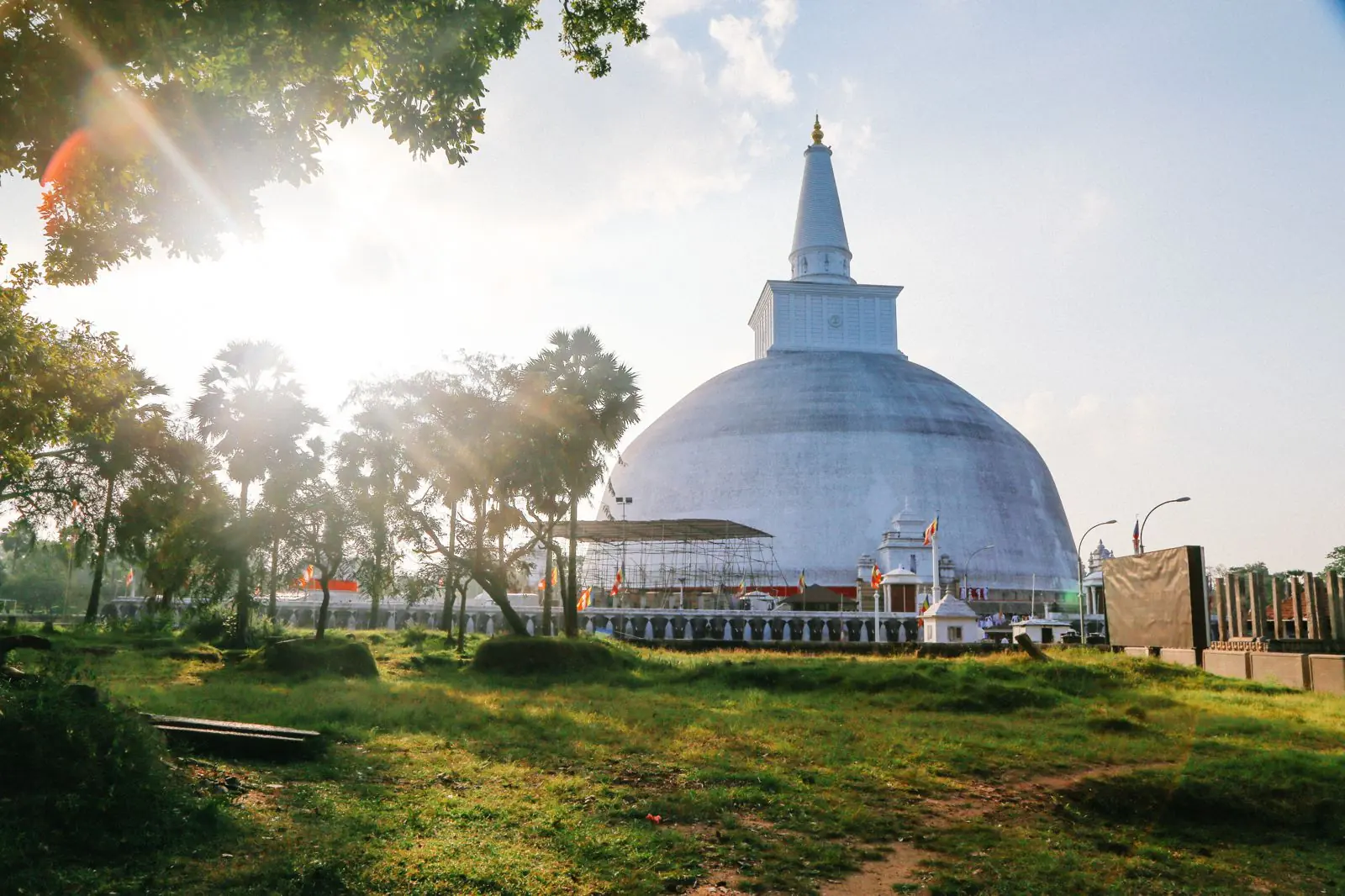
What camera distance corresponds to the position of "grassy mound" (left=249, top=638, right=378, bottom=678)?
21.8 metres

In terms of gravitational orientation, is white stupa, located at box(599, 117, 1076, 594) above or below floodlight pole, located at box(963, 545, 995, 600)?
above

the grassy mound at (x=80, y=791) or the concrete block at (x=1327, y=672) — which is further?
the concrete block at (x=1327, y=672)

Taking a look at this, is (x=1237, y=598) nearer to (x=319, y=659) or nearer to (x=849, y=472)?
(x=319, y=659)

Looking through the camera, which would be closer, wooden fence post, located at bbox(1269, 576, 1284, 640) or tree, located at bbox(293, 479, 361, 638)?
wooden fence post, located at bbox(1269, 576, 1284, 640)

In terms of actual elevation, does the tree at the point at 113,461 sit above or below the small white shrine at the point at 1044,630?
above

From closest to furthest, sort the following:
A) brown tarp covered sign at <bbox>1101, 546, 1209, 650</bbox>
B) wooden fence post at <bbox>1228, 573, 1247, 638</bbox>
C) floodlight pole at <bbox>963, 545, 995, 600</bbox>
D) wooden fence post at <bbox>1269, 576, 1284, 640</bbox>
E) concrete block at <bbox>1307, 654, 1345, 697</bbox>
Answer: concrete block at <bbox>1307, 654, 1345, 697</bbox>, brown tarp covered sign at <bbox>1101, 546, 1209, 650</bbox>, wooden fence post at <bbox>1269, 576, 1284, 640</bbox>, wooden fence post at <bbox>1228, 573, 1247, 638</bbox>, floodlight pole at <bbox>963, 545, 995, 600</bbox>

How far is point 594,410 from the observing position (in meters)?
32.8

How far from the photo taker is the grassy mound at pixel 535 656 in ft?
80.2

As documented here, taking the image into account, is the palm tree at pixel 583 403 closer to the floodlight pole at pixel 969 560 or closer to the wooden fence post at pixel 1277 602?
the wooden fence post at pixel 1277 602

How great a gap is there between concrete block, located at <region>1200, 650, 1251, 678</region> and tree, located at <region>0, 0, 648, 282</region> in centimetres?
2111

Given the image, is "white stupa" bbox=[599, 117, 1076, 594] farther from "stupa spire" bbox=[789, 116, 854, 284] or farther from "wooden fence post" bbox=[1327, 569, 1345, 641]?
"wooden fence post" bbox=[1327, 569, 1345, 641]

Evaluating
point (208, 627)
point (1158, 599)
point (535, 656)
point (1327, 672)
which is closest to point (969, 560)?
point (1158, 599)

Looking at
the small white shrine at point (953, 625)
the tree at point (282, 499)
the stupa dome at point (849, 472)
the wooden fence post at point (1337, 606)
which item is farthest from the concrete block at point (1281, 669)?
the stupa dome at point (849, 472)

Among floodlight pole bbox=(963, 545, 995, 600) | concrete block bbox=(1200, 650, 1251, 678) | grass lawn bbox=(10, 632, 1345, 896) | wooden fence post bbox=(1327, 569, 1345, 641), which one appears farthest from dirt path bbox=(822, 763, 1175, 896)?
floodlight pole bbox=(963, 545, 995, 600)
